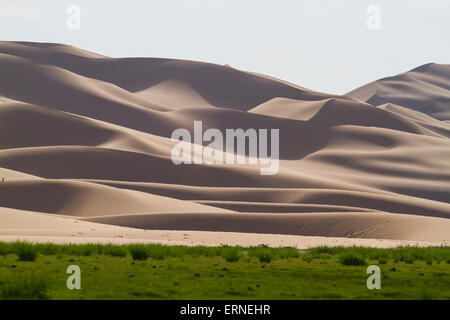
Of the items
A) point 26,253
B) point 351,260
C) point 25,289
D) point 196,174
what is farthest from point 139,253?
point 196,174

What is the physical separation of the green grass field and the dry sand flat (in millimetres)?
10884

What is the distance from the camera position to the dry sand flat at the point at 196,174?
4947cm

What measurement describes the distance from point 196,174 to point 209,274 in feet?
254

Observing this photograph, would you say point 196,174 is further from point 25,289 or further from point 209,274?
point 25,289

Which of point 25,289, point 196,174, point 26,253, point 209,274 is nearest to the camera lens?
point 25,289

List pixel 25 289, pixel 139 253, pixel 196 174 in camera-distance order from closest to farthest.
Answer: pixel 25 289, pixel 139 253, pixel 196 174

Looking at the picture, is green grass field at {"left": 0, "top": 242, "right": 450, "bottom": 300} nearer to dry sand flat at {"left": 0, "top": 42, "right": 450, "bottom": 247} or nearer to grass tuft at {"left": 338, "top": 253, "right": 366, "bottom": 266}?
grass tuft at {"left": 338, "top": 253, "right": 366, "bottom": 266}

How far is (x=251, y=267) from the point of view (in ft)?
57.5

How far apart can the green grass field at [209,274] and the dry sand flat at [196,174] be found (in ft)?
35.7

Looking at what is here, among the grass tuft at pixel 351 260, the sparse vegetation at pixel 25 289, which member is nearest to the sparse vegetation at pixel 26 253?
the sparse vegetation at pixel 25 289

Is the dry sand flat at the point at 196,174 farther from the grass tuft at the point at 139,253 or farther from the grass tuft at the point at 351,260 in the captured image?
the grass tuft at the point at 351,260

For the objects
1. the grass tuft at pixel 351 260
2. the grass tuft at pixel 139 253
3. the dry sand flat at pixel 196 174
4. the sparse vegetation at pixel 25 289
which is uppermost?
the dry sand flat at pixel 196 174

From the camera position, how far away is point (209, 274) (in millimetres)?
15984
